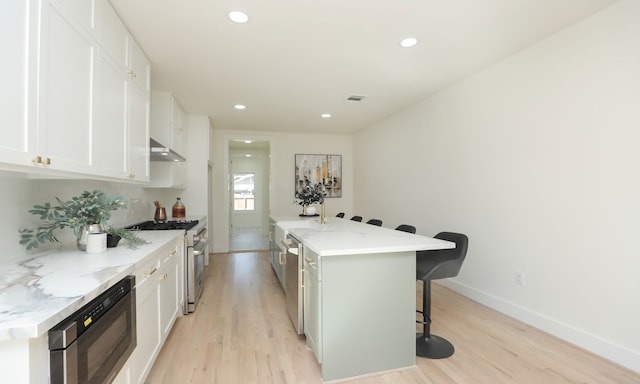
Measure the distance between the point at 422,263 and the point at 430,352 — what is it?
68cm

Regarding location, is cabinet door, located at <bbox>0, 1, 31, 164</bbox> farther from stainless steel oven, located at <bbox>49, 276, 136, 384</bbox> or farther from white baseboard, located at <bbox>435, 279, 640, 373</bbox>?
white baseboard, located at <bbox>435, 279, 640, 373</bbox>

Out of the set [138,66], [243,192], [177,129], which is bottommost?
[243,192]

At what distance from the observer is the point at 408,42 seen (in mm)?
2746

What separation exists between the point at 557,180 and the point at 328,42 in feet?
7.66

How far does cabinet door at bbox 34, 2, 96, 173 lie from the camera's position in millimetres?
1453

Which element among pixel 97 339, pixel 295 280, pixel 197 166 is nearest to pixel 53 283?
pixel 97 339

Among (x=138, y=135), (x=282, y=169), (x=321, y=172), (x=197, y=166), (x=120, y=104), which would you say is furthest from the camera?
(x=321, y=172)

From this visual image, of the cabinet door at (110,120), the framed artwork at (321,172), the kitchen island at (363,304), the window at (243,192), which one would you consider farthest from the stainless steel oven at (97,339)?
the window at (243,192)

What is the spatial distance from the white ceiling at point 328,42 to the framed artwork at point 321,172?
8.17 ft

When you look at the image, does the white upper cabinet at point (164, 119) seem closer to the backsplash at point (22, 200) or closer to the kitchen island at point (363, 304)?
the backsplash at point (22, 200)

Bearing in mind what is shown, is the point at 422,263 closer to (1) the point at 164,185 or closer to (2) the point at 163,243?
(2) the point at 163,243

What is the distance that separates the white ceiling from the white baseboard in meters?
2.50

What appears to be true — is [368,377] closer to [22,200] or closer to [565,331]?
[565,331]

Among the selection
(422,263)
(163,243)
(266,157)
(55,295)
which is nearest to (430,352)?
(422,263)
